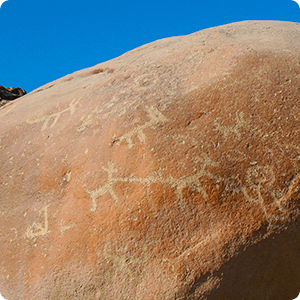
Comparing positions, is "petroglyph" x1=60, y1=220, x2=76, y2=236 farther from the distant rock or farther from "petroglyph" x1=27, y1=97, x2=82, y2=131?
the distant rock

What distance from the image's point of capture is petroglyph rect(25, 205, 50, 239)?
6.49 ft

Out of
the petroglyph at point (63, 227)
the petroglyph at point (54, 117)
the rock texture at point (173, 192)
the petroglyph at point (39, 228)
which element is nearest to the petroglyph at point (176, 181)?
the rock texture at point (173, 192)

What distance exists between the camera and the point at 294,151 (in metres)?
1.73

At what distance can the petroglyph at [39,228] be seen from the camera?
1978 mm

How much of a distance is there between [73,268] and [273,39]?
2124mm

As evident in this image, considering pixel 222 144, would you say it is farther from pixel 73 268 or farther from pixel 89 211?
pixel 73 268

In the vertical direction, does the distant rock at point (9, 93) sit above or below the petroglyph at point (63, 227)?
below

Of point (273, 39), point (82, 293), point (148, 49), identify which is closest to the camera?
point (82, 293)

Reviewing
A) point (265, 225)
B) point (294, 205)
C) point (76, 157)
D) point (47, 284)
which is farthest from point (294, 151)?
point (47, 284)

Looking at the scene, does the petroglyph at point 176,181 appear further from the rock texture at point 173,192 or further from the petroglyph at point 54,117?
the petroglyph at point 54,117

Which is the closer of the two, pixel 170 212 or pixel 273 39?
pixel 170 212

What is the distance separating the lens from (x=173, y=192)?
67.5 inches

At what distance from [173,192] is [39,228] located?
918mm

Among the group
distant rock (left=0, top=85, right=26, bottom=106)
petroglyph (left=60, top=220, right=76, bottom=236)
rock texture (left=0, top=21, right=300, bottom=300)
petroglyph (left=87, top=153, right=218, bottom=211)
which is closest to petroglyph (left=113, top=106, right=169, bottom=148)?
rock texture (left=0, top=21, right=300, bottom=300)
